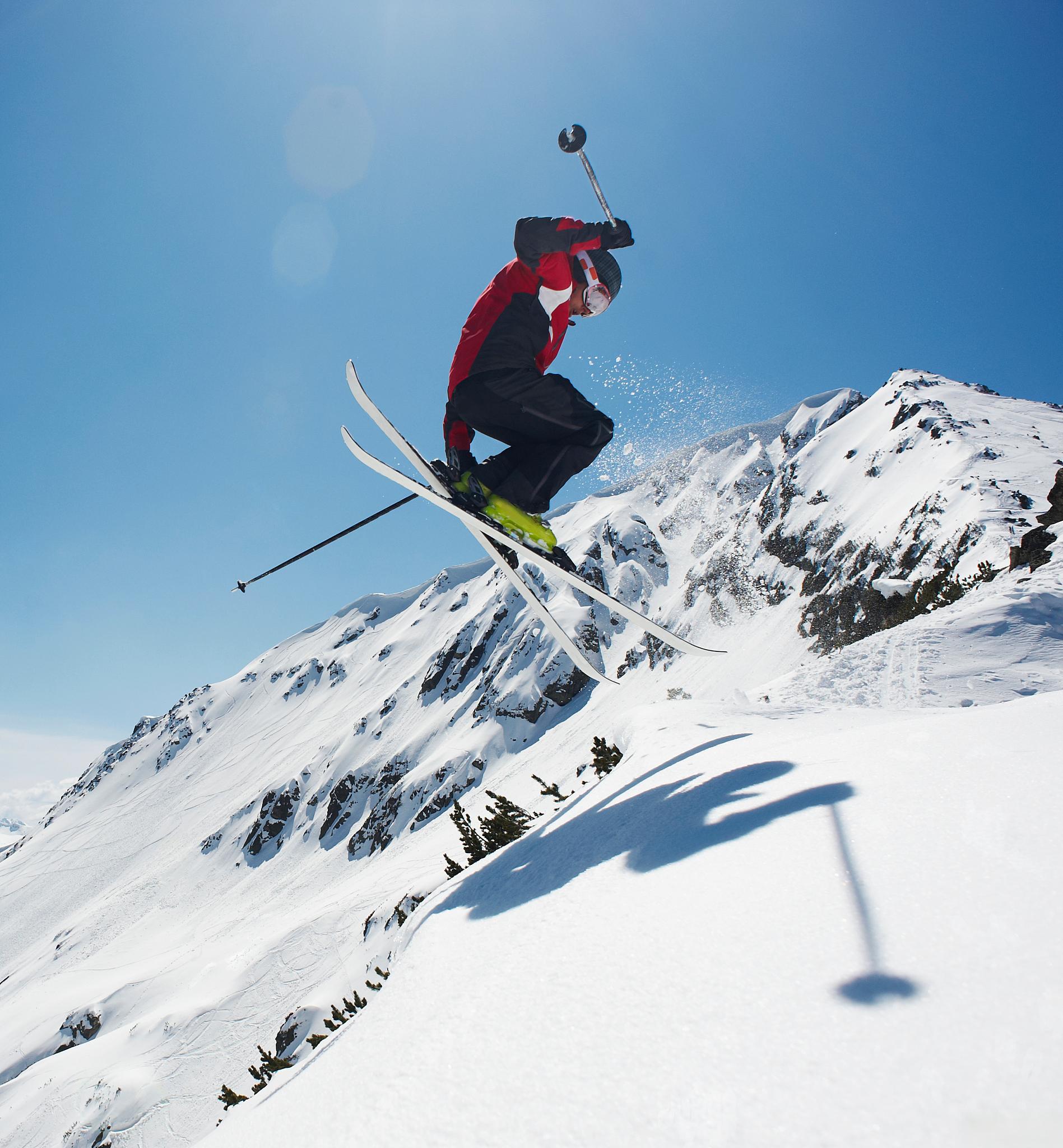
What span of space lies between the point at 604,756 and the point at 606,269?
5171mm

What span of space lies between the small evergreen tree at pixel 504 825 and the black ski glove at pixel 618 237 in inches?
226

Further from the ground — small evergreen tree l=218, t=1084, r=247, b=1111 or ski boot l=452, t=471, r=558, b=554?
ski boot l=452, t=471, r=558, b=554

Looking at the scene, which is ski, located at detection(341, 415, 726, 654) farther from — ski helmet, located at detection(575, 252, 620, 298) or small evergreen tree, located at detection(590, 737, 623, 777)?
ski helmet, located at detection(575, 252, 620, 298)

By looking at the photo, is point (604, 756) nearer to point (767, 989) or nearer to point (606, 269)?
point (606, 269)

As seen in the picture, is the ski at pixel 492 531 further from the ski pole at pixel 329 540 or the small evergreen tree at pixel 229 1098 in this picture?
the small evergreen tree at pixel 229 1098

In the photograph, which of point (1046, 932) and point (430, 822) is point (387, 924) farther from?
point (430, 822)

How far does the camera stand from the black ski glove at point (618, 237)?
16.7 ft

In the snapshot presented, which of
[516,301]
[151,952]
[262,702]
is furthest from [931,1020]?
[262,702]

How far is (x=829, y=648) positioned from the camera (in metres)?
36.2

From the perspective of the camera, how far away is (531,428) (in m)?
5.14

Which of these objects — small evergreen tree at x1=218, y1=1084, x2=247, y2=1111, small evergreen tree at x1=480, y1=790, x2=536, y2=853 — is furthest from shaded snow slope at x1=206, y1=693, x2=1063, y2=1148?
small evergreen tree at x1=218, y1=1084, x2=247, y2=1111

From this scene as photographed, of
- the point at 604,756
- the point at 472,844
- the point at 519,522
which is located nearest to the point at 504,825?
the point at 472,844

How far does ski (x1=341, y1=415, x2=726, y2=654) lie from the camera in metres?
5.79

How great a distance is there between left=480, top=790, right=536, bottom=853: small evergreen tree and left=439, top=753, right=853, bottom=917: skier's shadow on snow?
282cm
